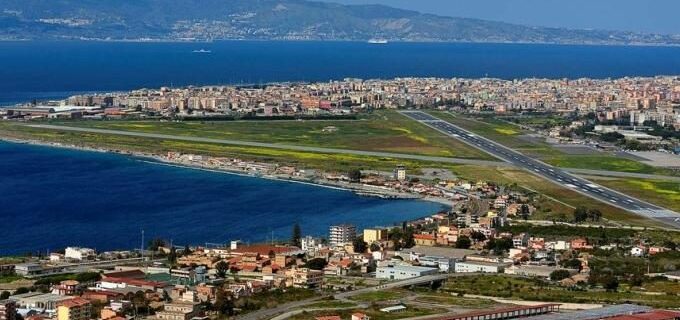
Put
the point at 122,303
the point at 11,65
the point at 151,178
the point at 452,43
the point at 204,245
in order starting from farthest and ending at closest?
the point at 452,43, the point at 11,65, the point at 151,178, the point at 204,245, the point at 122,303

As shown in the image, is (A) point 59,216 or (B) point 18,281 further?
(A) point 59,216

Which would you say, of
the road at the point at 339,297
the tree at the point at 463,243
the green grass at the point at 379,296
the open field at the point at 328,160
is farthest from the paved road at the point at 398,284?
the open field at the point at 328,160

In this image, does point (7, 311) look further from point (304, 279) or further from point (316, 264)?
point (316, 264)

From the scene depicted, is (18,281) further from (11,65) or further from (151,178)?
(11,65)

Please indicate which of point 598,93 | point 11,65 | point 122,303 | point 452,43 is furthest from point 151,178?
point 452,43

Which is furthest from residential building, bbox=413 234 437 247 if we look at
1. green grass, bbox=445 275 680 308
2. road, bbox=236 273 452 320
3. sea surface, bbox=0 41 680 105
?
sea surface, bbox=0 41 680 105

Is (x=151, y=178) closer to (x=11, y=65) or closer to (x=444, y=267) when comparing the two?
(x=444, y=267)

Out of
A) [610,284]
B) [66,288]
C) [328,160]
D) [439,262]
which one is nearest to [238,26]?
[328,160]

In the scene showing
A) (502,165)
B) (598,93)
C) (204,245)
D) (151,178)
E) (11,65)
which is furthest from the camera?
(11,65)
